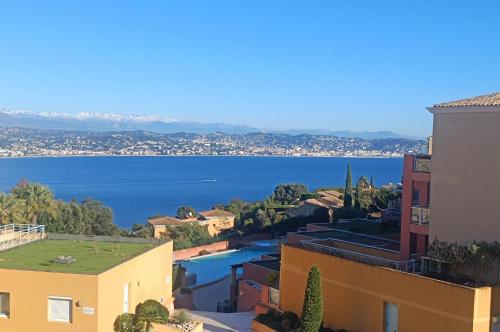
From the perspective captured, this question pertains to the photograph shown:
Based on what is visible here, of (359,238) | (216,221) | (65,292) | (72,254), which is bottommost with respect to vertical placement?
(216,221)

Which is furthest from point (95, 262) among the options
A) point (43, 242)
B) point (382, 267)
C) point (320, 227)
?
point (320, 227)

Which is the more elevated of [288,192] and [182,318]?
[182,318]

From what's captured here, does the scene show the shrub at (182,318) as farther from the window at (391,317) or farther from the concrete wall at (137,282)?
the window at (391,317)

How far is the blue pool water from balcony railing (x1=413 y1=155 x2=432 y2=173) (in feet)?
62.9

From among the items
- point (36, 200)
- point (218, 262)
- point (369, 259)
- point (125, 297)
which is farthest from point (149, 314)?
point (218, 262)

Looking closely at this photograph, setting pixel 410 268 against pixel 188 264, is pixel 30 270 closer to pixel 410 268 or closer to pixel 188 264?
pixel 410 268

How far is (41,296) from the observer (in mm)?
15133

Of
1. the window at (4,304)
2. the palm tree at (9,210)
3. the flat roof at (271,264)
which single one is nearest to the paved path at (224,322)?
the flat roof at (271,264)

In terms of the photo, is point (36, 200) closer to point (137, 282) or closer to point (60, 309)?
point (137, 282)

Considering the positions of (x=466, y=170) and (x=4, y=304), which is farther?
(x=4, y=304)

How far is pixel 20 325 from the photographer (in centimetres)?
1532

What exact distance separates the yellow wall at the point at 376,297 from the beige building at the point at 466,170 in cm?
237

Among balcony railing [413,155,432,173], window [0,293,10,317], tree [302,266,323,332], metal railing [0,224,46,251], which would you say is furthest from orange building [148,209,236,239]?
tree [302,266,323,332]

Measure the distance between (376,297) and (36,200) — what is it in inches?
923
